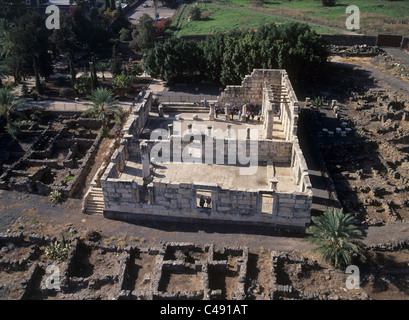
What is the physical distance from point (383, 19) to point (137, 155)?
2948 inches

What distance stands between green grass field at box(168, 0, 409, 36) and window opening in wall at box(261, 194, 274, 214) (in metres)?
60.7

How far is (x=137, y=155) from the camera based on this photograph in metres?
40.3

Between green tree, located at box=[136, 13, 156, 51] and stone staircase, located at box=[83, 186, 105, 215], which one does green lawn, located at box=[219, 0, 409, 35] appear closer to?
green tree, located at box=[136, 13, 156, 51]

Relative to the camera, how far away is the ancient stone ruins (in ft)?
104

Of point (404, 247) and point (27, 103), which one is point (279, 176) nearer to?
point (404, 247)

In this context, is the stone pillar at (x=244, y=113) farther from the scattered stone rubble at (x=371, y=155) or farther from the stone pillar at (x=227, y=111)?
the scattered stone rubble at (x=371, y=155)

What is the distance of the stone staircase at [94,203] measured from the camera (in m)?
34.6

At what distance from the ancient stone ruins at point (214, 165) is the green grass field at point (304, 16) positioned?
43.5 metres

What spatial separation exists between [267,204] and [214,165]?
806 cm

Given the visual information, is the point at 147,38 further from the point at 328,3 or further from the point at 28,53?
the point at 328,3

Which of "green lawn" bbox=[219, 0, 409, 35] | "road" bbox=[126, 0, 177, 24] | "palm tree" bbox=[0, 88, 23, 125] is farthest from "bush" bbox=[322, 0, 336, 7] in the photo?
"palm tree" bbox=[0, 88, 23, 125]

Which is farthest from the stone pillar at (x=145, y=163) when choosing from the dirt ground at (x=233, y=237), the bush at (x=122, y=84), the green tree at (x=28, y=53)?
the green tree at (x=28, y=53)

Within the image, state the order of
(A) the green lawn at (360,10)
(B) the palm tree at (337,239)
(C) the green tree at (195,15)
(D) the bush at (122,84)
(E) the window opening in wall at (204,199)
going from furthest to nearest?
1. (C) the green tree at (195,15)
2. (A) the green lawn at (360,10)
3. (D) the bush at (122,84)
4. (E) the window opening in wall at (204,199)
5. (B) the palm tree at (337,239)

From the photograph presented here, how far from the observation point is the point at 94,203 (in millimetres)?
35000
